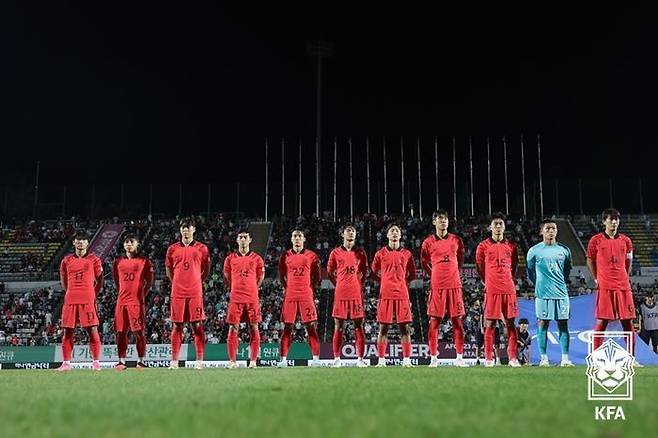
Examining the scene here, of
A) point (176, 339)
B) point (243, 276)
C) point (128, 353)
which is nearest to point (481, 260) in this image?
point (243, 276)

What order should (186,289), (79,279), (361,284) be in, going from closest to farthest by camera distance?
(186,289) → (79,279) → (361,284)

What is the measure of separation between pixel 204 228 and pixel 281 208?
9.77 metres

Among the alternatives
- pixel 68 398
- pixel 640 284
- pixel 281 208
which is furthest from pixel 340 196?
pixel 68 398

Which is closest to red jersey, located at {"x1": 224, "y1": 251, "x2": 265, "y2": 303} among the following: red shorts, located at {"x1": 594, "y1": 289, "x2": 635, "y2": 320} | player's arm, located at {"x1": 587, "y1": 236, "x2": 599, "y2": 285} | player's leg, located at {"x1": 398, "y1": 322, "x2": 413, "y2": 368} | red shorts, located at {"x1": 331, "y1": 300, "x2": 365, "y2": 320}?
red shorts, located at {"x1": 331, "y1": 300, "x2": 365, "y2": 320}

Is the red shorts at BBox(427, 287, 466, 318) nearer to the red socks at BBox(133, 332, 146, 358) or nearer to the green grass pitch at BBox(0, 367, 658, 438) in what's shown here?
the green grass pitch at BBox(0, 367, 658, 438)

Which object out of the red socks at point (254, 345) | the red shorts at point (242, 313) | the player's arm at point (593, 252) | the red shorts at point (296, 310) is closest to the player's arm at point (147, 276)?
the red shorts at point (242, 313)

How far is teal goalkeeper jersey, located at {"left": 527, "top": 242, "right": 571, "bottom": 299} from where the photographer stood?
1241 cm

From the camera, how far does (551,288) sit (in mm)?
12406

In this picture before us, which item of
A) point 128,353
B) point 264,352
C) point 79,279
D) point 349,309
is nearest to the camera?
point 79,279

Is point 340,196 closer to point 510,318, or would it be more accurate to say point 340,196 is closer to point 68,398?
point 510,318

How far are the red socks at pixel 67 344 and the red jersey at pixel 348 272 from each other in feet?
16.5

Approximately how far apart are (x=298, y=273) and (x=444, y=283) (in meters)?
2.79

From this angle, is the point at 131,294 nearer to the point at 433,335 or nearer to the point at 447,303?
the point at 433,335

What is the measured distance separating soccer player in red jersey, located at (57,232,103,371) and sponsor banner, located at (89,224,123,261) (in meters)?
27.8
